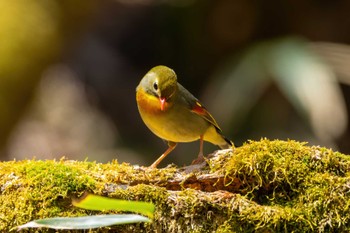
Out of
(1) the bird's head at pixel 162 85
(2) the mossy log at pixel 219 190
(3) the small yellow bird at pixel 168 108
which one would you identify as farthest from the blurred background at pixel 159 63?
(2) the mossy log at pixel 219 190

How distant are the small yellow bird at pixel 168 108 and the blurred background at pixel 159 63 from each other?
307cm

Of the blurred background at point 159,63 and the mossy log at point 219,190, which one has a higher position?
the blurred background at point 159,63

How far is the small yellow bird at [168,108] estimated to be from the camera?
4.04m

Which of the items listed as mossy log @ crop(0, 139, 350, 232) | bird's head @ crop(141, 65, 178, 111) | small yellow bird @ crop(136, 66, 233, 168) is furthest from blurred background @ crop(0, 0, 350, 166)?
mossy log @ crop(0, 139, 350, 232)

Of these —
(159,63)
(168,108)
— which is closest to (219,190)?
(168,108)

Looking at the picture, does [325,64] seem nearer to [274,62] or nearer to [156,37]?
[274,62]

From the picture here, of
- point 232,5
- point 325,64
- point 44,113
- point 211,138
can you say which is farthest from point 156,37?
point 211,138

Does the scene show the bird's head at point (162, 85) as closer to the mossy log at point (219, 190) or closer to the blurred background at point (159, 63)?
the mossy log at point (219, 190)

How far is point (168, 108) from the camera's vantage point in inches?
160

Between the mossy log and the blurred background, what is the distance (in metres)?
4.02

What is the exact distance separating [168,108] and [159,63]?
5173 mm

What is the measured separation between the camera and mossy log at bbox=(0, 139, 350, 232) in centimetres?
281

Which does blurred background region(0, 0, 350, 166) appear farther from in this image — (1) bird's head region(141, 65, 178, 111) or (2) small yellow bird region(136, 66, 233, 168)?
(1) bird's head region(141, 65, 178, 111)

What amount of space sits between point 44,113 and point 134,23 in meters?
1.84
